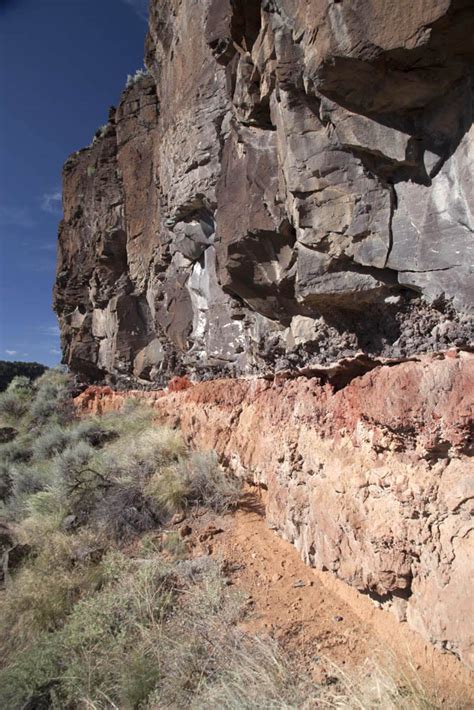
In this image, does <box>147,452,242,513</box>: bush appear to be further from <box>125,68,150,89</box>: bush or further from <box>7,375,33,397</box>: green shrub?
<box>7,375,33,397</box>: green shrub

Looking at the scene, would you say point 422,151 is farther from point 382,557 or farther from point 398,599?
point 398,599

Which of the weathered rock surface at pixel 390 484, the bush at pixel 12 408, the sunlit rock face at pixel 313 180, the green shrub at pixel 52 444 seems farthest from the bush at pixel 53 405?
the weathered rock surface at pixel 390 484

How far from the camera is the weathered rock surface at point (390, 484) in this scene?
106 inches

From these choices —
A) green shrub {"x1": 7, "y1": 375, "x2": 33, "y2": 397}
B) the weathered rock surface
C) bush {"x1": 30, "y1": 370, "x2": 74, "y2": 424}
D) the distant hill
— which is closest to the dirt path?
the weathered rock surface

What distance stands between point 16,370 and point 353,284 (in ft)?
105

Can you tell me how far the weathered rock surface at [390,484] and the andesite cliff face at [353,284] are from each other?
14 millimetres

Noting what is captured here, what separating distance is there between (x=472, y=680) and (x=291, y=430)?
95.1 inches

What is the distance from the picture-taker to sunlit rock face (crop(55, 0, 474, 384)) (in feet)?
9.30

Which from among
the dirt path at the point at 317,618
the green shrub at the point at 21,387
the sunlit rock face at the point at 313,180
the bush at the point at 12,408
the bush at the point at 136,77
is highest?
the bush at the point at 136,77

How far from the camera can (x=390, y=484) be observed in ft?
10.4

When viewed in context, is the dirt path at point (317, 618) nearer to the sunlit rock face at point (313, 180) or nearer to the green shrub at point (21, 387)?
the sunlit rock face at point (313, 180)

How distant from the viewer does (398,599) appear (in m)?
3.11

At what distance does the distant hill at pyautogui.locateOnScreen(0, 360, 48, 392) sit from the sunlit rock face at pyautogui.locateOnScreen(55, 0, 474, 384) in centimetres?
2425

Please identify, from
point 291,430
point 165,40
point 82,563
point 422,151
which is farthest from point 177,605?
point 165,40
